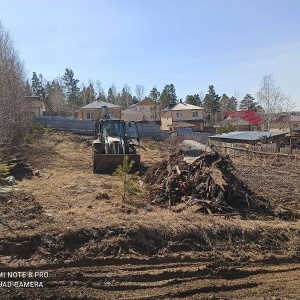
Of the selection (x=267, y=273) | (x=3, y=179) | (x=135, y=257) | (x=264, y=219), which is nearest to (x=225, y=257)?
(x=267, y=273)

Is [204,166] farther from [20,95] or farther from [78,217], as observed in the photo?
[20,95]

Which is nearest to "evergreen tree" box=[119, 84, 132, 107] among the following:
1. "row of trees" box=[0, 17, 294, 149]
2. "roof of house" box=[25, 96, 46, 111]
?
"row of trees" box=[0, 17, 294, 149]

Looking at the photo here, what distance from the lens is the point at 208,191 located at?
9.51 metres

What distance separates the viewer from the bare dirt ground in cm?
538

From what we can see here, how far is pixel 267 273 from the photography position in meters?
6.15

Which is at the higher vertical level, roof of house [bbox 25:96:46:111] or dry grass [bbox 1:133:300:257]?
roof of house [bbox 25:96:46:111]

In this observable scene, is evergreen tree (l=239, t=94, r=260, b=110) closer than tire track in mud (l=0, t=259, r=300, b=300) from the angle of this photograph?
No

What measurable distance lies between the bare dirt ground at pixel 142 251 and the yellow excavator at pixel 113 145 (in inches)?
208

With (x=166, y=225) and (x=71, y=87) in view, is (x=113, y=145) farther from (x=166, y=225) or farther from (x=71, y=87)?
(x=71, y=87)

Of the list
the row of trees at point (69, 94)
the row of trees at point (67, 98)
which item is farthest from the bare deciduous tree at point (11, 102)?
the row of trees at point (69, 94)

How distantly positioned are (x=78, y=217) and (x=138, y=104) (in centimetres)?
7922

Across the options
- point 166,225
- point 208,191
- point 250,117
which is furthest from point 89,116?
point 166,225

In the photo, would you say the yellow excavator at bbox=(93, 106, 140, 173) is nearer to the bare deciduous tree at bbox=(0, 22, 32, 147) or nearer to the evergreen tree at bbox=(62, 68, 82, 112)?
the bare deciduous tree at bbox=(0, 22, 32, 147)

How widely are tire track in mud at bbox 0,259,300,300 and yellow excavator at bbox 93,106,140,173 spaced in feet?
29.1
